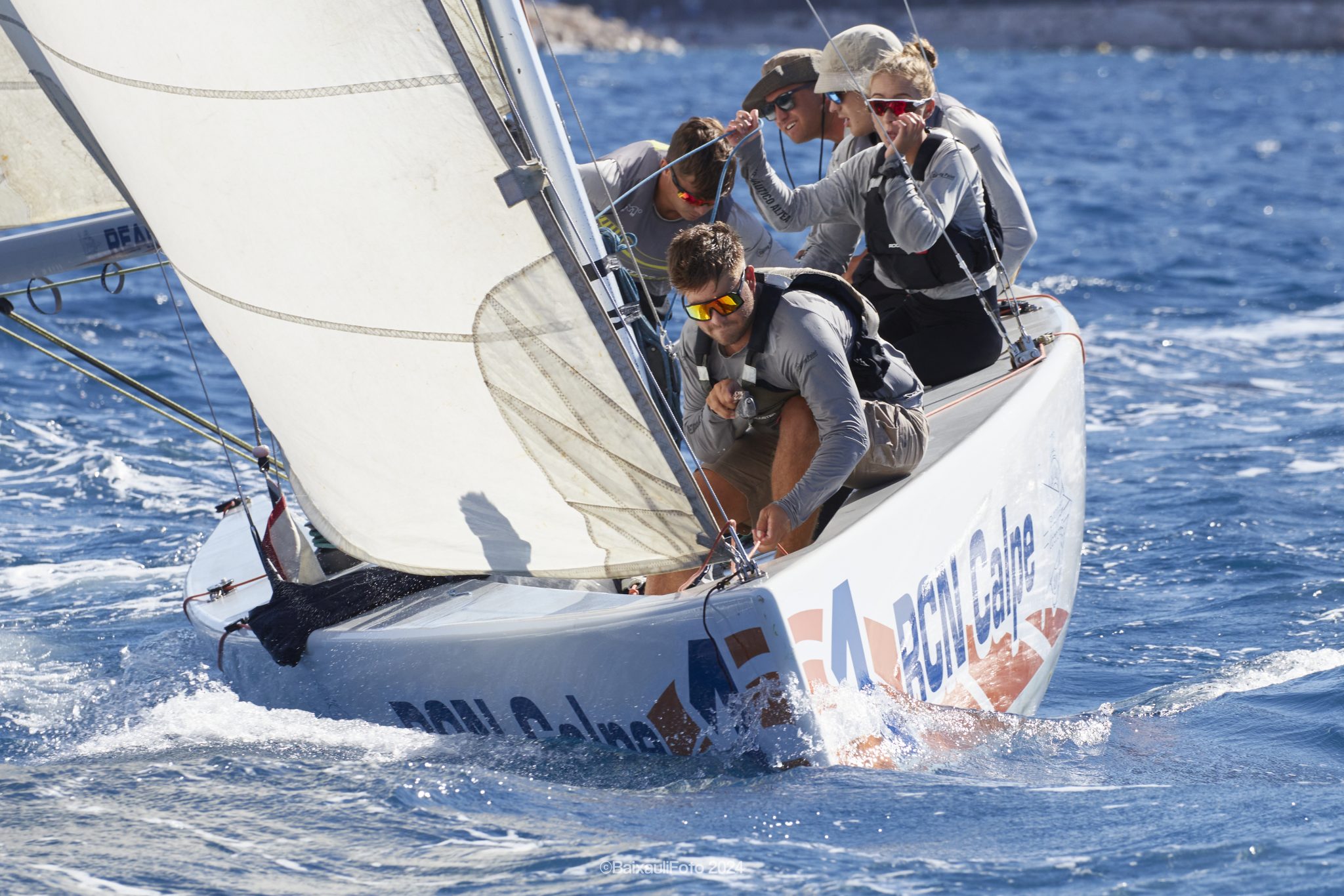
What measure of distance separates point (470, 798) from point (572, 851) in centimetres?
30

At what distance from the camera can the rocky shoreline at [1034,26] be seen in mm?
54344

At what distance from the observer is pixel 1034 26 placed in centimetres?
5828

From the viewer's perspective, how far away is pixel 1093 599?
4520 millimetres

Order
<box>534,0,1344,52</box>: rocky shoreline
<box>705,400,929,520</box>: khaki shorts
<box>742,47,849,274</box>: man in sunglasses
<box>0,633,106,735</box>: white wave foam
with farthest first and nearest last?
1. <box>534,0,1344,52</box>: rocky shoreline
2. <box>742,47,849,274</box>: man in sunglasses
3. <box>0,633,106,735</box>: white wave foam
4. <box>705,400,929,520</box>: khaki shorts

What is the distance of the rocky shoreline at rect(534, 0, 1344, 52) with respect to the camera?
54.3m

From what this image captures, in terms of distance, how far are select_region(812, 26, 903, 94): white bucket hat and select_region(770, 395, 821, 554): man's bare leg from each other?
3.90 ft

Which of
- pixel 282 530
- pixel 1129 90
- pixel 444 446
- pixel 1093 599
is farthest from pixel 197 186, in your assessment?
pixel 1129 90

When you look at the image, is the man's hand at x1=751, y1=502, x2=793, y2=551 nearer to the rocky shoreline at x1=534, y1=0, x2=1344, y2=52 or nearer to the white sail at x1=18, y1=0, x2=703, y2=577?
the white sail at x1=18, y1=0, x2=703, y2=577

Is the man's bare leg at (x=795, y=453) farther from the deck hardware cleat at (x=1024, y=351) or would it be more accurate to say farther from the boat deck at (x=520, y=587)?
the deck hardware cleat at (x=1024, y=351)

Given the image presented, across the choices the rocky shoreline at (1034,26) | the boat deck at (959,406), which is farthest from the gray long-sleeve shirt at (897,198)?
the rocky shoreline at (1034,26)

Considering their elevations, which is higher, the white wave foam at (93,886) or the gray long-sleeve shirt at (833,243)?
the gray long-sleeve shirt at (833,243)

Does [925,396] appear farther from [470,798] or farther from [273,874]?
[273,874]

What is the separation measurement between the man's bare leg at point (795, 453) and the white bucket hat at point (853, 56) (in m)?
1.19

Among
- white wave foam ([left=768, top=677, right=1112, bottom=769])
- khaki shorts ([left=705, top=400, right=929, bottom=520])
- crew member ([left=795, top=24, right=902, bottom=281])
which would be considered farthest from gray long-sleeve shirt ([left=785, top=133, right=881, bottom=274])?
white wave foam ([left=768, top=677, right=1112, bottom=769])
